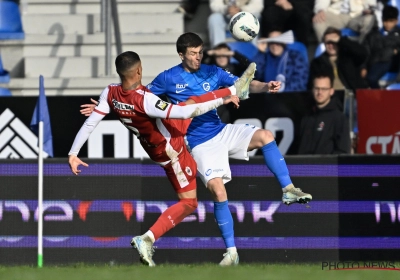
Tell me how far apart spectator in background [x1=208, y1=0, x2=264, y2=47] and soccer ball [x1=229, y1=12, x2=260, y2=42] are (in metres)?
4.64

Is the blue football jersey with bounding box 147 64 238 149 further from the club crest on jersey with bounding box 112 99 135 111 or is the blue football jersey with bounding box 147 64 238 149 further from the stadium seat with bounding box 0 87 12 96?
the stadium seat with bounding box 0 87 12 96

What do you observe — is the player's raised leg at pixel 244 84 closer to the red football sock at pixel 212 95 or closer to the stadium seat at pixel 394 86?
the red football sock at pixel 212 95

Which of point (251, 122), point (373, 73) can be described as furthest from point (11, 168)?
point (373, 73)

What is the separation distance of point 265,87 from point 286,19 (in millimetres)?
4786

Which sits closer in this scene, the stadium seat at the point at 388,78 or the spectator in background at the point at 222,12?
the stadium seat at the point at 388,78

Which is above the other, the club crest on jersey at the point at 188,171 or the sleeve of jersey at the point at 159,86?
the sleeve of jersey at the point at 159,86

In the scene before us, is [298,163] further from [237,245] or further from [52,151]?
[52,151]

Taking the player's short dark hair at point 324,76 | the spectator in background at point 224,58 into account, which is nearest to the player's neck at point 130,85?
the player's short dark hair at point 324,76

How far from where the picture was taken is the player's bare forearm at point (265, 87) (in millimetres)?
10562

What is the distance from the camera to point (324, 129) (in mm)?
13320

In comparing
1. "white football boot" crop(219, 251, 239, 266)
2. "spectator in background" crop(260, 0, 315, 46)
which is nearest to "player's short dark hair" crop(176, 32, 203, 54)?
"white football boot" crop(219, 251, 239, 266)

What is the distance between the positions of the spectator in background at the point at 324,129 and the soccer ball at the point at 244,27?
2.83m

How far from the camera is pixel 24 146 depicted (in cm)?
1323

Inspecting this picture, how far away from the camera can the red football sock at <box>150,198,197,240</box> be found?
10.4 meters
